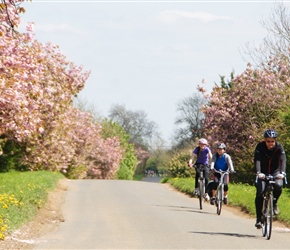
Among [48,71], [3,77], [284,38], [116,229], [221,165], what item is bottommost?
[116,229]

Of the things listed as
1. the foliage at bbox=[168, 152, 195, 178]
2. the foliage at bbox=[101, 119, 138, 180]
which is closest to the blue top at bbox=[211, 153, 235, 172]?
→ the foliage at bbox=[168, 152, 195, 178]

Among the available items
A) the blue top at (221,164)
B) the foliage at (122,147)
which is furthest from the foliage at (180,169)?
the foliage at (122,147)

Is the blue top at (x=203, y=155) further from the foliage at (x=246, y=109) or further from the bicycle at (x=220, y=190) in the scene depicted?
the foliage at (x=246, y=109)

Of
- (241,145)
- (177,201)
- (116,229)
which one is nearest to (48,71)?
(241,145)

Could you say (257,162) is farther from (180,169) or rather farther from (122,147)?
(122,147)

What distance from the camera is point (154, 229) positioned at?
44.8 feet

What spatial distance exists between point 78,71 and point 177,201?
Answer: 18482 millimetres

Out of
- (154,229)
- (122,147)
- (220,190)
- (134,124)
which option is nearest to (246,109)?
(220,190)

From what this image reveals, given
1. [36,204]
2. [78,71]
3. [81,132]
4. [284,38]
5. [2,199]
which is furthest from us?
[81,132]

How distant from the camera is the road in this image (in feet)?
37.9

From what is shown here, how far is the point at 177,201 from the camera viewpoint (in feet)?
72.9

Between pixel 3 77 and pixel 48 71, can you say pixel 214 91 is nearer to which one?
pixel 48 71

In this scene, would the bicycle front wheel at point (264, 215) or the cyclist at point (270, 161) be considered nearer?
the cyclist at point (270, 161)

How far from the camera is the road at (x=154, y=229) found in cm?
1155
